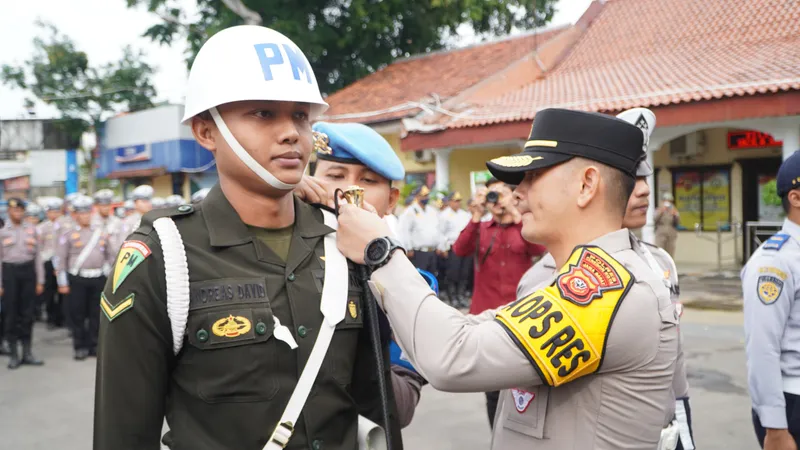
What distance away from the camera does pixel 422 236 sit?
12586mm

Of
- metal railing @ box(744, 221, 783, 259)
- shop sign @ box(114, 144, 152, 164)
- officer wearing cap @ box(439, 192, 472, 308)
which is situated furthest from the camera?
shop sign @ box(114, 144, 152, 164)

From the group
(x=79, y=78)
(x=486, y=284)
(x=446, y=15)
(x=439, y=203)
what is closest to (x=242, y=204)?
(x=486, y=284)

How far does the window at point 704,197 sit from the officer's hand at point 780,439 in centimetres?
1443

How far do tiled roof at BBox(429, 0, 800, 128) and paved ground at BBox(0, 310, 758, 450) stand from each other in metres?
6.05

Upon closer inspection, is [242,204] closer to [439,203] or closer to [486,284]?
[486,284]

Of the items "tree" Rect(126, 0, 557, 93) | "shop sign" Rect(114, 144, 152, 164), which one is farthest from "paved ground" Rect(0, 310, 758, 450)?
"shop sign" Rect(114, 144, 152, 164)

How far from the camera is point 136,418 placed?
155 cm

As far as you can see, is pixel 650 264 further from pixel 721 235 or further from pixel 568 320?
pixel 721 235

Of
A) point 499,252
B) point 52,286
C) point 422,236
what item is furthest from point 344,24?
point 499,252

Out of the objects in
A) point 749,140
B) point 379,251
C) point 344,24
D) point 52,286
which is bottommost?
point 52,286

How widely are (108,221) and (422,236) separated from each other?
546 centimetres

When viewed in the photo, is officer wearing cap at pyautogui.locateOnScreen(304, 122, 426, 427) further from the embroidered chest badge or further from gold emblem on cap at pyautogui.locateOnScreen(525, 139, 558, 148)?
gold emblem on cap at pyautogui.locateOnScreen(525, 139, 558, 148)

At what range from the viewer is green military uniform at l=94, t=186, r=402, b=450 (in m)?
1.54

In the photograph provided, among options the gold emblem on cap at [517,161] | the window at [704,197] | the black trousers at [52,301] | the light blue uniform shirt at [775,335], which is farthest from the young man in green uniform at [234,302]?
the window at [704,197]
